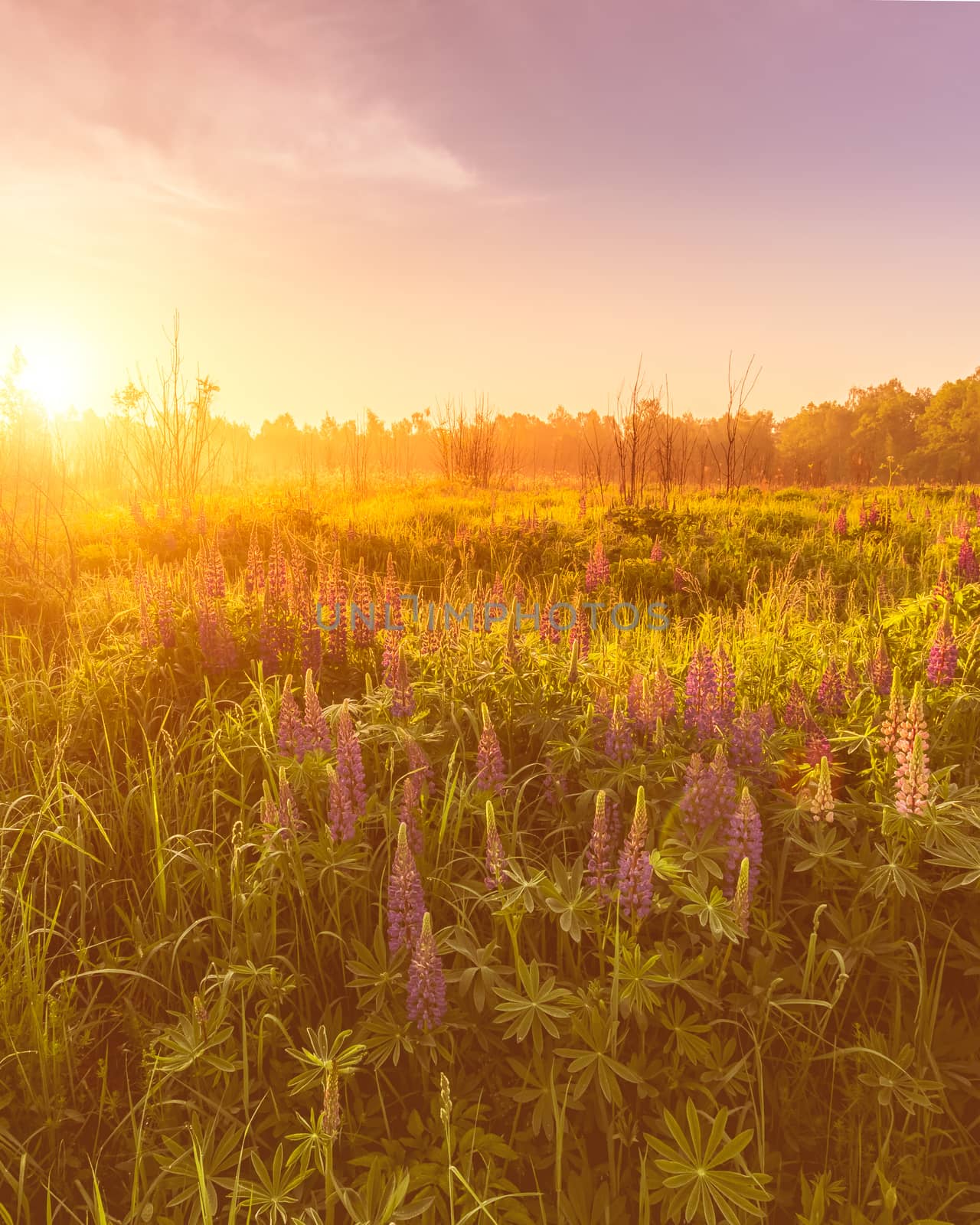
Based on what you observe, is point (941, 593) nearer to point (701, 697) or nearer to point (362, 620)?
point (701, 697)

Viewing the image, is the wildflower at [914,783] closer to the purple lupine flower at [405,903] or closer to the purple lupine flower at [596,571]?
the purple lupine flower at [405,903]

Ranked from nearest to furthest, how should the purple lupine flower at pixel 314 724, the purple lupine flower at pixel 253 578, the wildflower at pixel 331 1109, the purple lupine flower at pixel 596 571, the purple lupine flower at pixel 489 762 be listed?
1. the wildflower at pixel 331 1109
2. the purple lupine flower at pixel 489 762
3. the purple lupine flower at pixel 314 724
4. the purple lupine flower at pixel 253 578
5. the purple lupine flower at pixel 596 571

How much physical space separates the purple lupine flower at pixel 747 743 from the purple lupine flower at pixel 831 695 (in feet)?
2.16

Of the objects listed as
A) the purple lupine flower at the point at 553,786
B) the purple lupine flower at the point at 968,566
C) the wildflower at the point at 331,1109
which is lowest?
the wildflower at the point at 331,1109

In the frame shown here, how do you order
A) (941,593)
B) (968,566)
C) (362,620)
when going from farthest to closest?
1. (968,566)
2. (362,620)
3. (941,593)

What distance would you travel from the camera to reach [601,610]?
17.7 feet

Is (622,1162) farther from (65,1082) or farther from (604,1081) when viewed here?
(65,1082)

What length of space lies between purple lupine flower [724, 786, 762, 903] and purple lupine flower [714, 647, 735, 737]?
59cm

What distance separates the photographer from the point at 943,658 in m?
2.80

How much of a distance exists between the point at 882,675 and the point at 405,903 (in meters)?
2.17

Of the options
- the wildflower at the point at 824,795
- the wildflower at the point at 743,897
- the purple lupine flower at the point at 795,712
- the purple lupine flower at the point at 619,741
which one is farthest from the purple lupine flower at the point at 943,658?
the wildflower at the point at 743,897

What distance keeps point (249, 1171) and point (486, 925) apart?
33.7 inches

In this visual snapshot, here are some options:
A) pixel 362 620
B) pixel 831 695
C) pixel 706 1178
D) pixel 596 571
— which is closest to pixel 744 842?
pixel 706 1178

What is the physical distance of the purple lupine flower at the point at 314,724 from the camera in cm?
231
